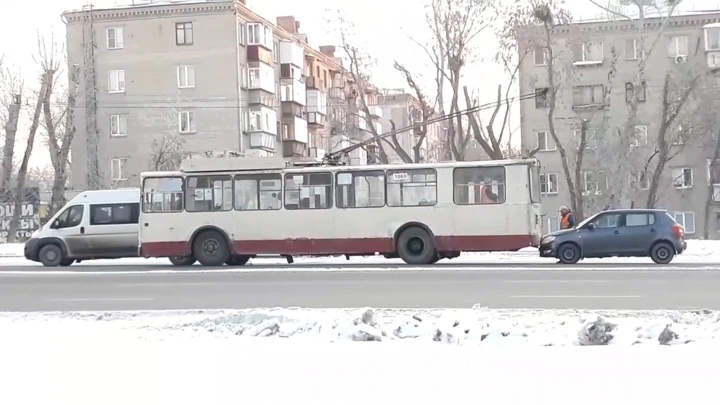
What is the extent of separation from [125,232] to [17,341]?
16.5 m

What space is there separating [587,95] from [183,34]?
80.9 ft

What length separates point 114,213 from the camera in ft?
89.2

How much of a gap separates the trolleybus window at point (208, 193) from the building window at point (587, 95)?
34.3 meters

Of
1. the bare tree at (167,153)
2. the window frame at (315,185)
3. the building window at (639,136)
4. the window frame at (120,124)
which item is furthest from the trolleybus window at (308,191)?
the window frame at (120,124)

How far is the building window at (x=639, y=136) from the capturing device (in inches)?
1813

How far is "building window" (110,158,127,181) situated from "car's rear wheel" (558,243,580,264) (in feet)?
125

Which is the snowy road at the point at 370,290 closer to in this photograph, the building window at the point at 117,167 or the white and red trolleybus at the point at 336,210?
the white and red trolleybus at the point at 336,210

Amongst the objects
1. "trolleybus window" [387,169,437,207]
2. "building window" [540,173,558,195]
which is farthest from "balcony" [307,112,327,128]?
"trolleybus window" [387,169,437,207]

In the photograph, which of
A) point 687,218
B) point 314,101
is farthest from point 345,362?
point 314,101

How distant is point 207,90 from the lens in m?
56.8

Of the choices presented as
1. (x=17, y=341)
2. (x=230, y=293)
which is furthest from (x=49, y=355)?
(x=230, y=293)

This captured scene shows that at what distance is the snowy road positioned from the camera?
50.1 feet

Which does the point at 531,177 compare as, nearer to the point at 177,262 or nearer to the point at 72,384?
the point at 177,262

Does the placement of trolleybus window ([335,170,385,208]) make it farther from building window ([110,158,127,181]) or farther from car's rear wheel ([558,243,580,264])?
building window ([110,158,127,181])
